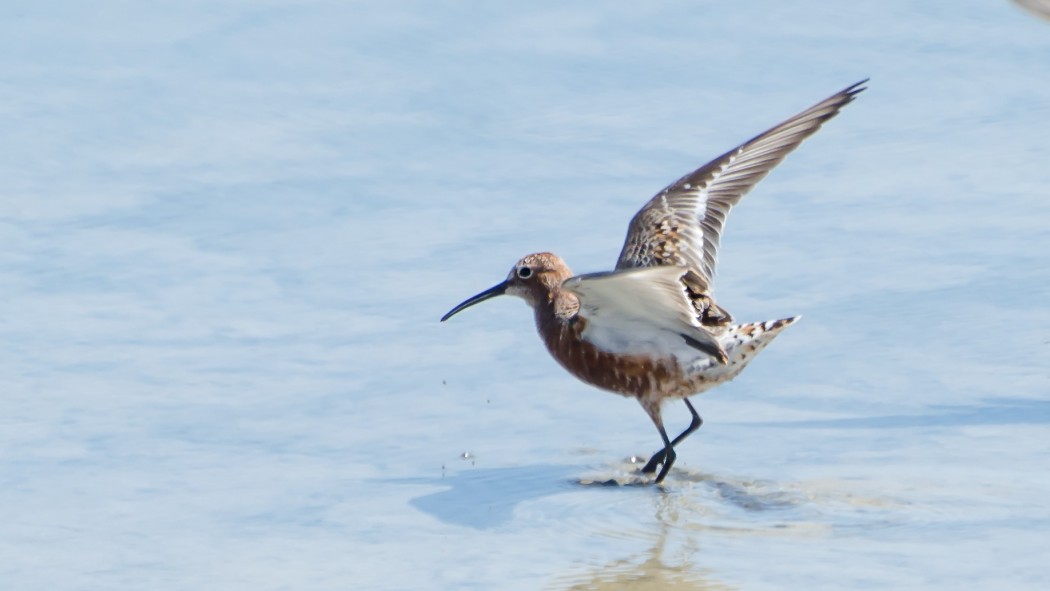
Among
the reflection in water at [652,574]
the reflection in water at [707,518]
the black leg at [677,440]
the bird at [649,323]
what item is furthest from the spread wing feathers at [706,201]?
the reflection in water at [652,574]

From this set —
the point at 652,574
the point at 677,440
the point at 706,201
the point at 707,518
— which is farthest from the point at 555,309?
the point at 652,574

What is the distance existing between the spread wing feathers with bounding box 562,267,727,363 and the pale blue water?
0.45 m

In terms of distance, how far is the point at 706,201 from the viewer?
29.4ft

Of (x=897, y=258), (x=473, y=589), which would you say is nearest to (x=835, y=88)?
(x=897, y=258)

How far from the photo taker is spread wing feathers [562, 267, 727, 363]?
720 cm

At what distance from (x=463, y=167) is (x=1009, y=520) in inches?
190

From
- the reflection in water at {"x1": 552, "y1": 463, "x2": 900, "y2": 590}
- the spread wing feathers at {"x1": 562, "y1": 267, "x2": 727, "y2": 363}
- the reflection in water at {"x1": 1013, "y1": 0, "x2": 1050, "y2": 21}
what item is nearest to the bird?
the spread wing feathers at {"x1": 562, "y1": 267, "x2": 727, "y2": 363}

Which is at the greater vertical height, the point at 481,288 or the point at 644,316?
the point at 644,316

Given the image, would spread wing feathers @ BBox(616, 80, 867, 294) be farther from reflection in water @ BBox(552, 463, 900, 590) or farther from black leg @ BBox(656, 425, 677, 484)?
reflection in water @ BBox(552, 463, 900, 590)

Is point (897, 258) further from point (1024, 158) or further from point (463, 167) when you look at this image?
point (463, 167)

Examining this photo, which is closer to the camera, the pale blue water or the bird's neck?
the pale blue water

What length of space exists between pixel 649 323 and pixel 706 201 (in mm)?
1519

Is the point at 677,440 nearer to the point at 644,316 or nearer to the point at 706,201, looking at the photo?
the point at 644,316

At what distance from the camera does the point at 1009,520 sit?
6.68 meters
